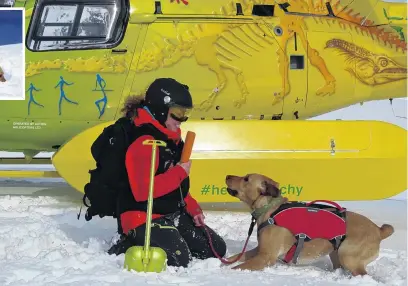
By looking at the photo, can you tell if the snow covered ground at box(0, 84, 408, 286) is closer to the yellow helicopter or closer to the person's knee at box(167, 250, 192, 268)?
the person's knee at box(167, 250, 192, 268)

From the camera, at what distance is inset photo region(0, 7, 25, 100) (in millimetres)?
6141

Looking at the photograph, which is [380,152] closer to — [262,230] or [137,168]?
[262,230]

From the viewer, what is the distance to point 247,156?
6051mm

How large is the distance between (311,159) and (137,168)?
8.73 ft

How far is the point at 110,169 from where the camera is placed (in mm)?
4016

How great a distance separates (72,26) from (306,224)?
130 inches

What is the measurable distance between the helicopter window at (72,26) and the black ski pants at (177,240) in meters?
2.46

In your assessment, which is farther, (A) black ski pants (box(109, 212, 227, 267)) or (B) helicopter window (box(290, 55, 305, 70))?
(B) helicopter window (box(290, 55, 305, 70))

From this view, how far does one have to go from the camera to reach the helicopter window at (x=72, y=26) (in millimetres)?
6117

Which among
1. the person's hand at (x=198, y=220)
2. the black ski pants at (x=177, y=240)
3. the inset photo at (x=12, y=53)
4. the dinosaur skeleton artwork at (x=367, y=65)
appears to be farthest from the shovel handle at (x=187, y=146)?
the dinosaur skeleton artwork at (x=367, y=65)

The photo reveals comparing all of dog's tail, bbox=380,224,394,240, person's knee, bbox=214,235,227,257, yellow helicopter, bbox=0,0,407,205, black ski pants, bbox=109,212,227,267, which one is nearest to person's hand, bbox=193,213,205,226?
black ski pants, bbox=109,212,227,267

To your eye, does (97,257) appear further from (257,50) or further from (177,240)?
(257,50)

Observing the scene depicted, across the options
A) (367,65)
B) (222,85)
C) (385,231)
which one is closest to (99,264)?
(385,231)

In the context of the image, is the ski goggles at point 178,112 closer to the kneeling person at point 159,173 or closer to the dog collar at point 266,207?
the kneeling person at point 159,173
